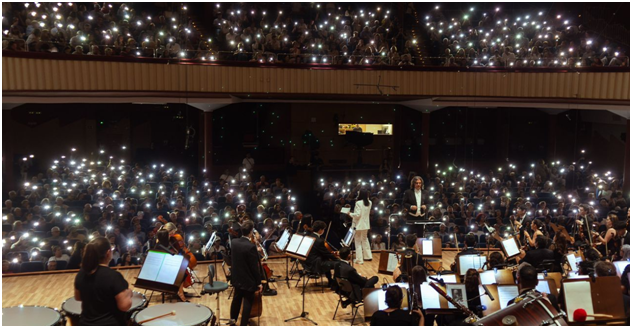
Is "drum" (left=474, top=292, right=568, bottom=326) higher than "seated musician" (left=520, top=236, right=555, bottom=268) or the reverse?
higher

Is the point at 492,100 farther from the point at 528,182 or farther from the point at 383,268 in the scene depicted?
the point at 383,268

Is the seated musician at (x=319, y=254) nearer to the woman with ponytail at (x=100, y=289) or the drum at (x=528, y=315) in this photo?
the woman with ponytail at (x=100, y=289)

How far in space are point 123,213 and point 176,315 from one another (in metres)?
5.74

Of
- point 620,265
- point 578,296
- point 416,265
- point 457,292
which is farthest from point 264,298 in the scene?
point 620,265

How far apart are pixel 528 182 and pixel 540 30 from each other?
4.01 meters

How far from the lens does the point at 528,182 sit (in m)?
13.9

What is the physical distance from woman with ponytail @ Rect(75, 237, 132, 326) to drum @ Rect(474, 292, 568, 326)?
2457 mm

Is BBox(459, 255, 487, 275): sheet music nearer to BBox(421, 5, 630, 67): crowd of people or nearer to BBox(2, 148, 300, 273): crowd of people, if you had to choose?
BBox(2, 148, 300, 273): crowd of people

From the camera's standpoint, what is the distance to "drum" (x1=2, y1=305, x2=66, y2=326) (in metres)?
4.31

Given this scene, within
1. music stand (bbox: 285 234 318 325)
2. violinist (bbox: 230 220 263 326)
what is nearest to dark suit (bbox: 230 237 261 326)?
violinist (bbox: 230 220 263 326)

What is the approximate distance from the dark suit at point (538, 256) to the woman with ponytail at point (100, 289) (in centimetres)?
465

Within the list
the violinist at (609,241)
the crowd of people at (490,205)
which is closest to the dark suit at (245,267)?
the crowd of people at (490,205)

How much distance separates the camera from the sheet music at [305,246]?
6.78 m

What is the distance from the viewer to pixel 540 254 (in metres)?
6.45
